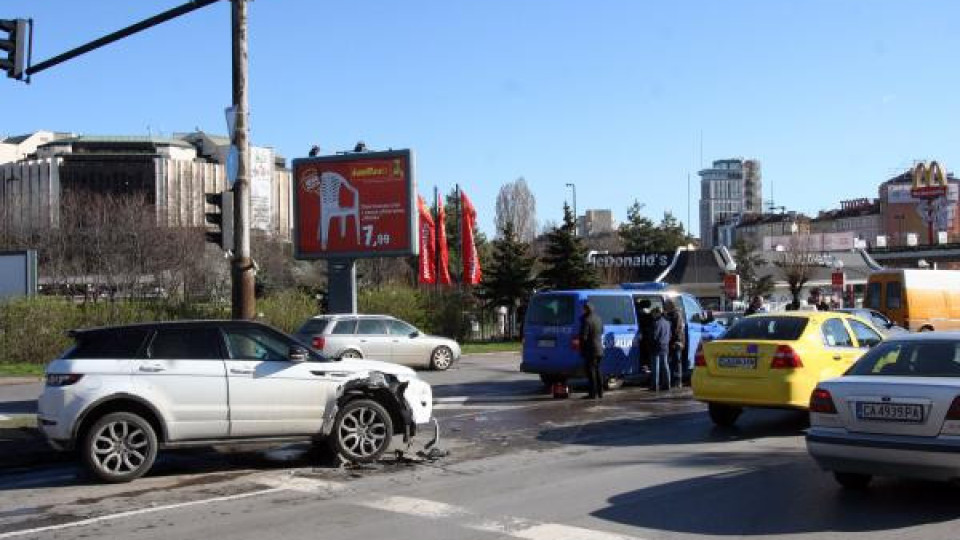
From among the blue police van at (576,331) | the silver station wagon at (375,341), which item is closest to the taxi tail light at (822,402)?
the blue police van at (576,331)

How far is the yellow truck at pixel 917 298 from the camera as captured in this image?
101ft

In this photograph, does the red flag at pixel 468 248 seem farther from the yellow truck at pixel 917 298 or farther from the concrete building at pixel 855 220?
the concrete building at pixel 855 220

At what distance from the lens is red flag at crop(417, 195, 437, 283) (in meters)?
38.0

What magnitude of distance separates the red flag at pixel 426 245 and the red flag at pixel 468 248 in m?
1.33

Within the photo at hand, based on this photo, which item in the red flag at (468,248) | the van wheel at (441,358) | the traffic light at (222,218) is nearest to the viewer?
the traffic light at (222,218)

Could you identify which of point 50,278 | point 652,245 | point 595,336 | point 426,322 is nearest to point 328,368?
point 595,336

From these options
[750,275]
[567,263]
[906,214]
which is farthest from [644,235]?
[906,214]

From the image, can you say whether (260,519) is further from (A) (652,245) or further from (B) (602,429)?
(A) (652,245)

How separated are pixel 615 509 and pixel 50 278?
5935 cm

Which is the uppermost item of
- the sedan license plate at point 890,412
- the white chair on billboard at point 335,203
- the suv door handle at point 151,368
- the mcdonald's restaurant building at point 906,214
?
the mcdonald's restaurant building at point 906,214

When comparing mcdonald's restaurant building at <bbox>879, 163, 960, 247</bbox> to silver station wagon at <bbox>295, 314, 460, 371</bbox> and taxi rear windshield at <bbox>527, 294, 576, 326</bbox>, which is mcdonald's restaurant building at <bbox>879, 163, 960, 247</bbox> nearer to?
silver station wagon at <bbox>295, 314, 460, 371</bbox>

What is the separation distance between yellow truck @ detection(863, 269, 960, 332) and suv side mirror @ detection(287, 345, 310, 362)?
2510 cm

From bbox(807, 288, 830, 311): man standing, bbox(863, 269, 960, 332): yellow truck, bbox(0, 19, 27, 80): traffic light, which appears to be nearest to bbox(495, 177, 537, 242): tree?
bbox(807, 288, 830, 311): man standing

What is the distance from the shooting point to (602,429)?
43.2 ft
